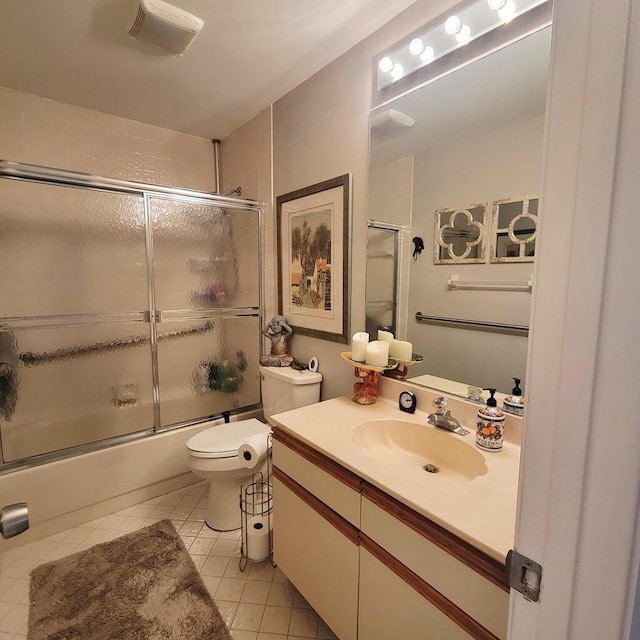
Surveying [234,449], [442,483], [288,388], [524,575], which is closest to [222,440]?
[234,449]

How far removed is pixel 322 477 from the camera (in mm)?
1160

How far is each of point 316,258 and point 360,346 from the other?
625mm

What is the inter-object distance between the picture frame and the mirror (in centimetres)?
21

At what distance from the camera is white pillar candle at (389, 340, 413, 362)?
152 centimetres

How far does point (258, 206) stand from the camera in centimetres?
234

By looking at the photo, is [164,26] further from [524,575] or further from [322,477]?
[524,575]

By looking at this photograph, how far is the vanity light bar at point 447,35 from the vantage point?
1148 mm

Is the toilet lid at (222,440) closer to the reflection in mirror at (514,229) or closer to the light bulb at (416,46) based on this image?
the reflection in mirror at (514,229)

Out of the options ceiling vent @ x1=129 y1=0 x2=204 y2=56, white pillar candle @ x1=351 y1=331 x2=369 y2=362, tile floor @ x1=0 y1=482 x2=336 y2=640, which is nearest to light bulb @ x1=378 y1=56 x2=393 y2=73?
ceiling vent @ x1=129 y1=0 x2=204 y2=56

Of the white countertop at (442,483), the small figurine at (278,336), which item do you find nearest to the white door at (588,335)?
the white countertop at (442,483)

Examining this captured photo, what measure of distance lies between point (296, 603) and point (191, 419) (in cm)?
125

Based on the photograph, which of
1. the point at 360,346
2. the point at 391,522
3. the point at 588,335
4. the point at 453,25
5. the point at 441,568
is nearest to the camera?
the point at 588,335

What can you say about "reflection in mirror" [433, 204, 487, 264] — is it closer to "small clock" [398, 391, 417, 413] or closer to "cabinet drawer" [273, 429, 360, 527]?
"small clock" [398, 391, 417, 413]

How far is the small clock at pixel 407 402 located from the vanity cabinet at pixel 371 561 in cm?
46
